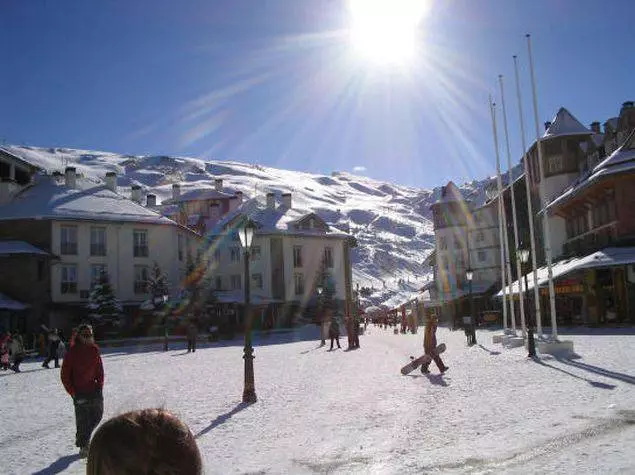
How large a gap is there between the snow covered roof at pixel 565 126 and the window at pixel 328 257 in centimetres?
2557

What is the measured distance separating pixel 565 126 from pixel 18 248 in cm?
3728

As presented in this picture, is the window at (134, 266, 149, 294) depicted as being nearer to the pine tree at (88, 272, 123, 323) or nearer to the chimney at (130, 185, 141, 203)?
the pine tree at (88, 272, 123, 323)

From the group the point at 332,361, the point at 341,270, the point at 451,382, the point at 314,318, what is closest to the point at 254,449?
the point at 451,382

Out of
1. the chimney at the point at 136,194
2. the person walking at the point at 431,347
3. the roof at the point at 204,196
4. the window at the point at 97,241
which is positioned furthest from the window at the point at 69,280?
the person walking at the point at 431,347

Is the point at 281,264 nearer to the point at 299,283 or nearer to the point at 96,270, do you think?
the point at 299,283

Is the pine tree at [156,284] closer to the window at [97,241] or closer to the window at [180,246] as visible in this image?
the window at [97,241]

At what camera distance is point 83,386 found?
8.09 meters

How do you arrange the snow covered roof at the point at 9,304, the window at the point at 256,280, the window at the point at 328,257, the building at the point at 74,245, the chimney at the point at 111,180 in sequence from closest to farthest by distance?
the snow covered roof at the point at 9,304
the building at the point at 74,245
the chimney at the point at 111,180
the window at the point at 256,280
the window at the point at 328,257

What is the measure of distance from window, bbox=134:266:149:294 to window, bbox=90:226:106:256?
9.70 ft

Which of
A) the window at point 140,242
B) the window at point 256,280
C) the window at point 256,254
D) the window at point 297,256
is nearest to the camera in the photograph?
the window at point 140,242

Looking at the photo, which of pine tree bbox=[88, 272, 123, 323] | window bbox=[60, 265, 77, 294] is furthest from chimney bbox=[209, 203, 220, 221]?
pine tree bbox=[88, 272, 123, 323]

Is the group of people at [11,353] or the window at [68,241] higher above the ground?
the window at [68,241]

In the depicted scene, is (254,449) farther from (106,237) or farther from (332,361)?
(106,237)

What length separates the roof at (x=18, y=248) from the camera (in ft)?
132
